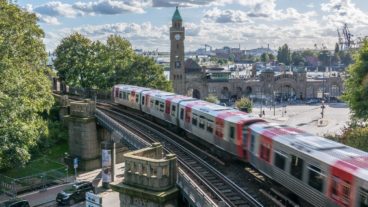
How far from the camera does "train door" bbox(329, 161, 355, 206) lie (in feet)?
51.5

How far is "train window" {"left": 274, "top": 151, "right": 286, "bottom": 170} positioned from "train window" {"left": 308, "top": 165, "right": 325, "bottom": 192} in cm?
198

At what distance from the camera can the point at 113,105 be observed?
51969mm

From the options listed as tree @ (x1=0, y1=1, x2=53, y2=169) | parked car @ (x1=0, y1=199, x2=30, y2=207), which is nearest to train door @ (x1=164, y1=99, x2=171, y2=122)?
tree @ (x1=0, y1=1, x2=53, y2=169)

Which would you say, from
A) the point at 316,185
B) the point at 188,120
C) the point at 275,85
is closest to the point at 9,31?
the point at 188,120

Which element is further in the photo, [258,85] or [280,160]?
[258,85]

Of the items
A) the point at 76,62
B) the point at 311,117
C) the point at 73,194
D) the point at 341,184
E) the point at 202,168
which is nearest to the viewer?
the point at 341,184

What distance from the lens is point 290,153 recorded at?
63.7 feet

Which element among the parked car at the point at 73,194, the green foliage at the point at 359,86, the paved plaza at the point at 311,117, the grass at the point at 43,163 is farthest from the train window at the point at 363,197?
the paved plaza at the point at 311,117

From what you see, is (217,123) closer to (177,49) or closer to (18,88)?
(18,88)

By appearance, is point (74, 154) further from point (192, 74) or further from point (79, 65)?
point (192, 74)

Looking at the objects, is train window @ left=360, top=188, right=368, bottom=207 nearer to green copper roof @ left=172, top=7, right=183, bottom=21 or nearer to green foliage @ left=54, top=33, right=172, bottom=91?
green foliage @ left=54, top=33, right=172, bottom=91

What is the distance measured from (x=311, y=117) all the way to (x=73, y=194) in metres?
65.1

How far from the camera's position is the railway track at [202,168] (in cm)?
1995

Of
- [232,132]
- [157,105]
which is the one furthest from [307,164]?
[157,105]
